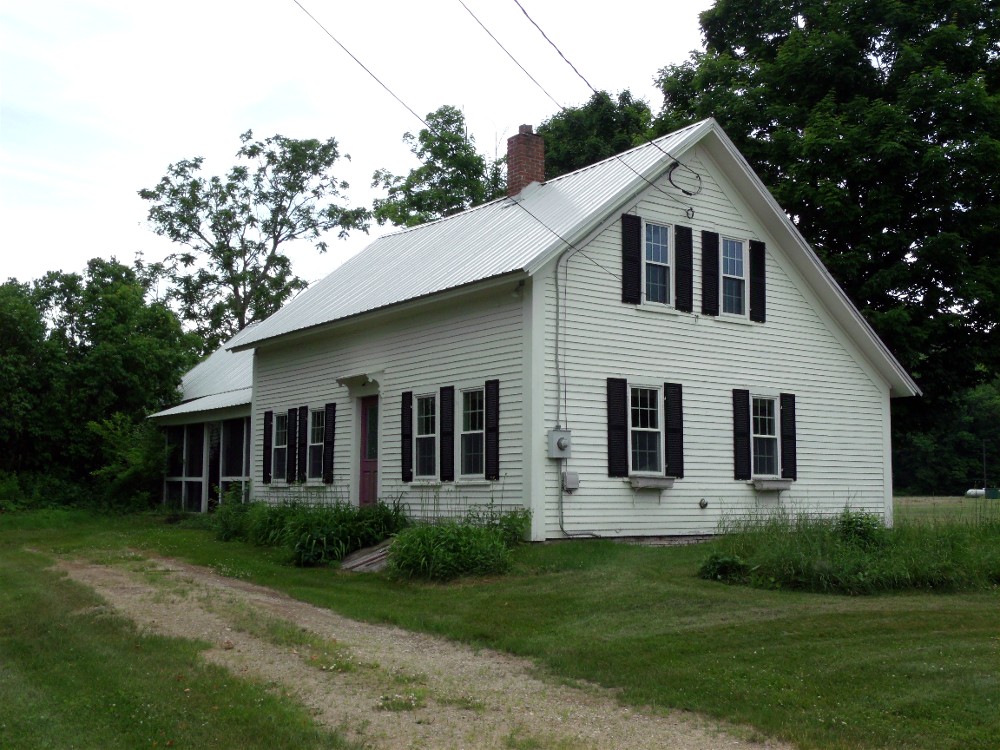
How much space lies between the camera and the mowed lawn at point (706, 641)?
6758 millimetres

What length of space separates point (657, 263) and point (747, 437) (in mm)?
3509

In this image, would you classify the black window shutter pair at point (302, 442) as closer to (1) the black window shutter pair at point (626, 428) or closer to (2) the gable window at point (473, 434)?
(2) the gable window at point (473, 434)

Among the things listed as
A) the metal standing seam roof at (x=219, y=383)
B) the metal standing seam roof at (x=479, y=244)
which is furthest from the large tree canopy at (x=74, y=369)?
the metal standing seam roof at (x=479, y=244)

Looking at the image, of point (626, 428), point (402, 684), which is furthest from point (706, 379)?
point (402, 684)

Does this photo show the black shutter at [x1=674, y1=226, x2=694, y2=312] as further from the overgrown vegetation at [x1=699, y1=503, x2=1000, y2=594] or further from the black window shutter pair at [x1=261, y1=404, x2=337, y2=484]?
the black window shutter pair at [x1=261, y1=404, x2=337, y2=484]

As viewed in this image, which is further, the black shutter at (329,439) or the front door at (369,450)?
the black shutter at (329,439)

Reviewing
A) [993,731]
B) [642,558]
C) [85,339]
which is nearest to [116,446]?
[85,339]

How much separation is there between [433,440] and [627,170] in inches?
225

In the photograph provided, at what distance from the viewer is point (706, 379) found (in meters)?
17.6

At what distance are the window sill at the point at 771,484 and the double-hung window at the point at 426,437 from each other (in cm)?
561

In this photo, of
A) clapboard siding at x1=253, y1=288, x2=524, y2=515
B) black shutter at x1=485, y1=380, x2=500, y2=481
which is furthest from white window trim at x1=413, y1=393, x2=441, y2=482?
black shutter at x1=485, y1=380, x2=500, y2=481

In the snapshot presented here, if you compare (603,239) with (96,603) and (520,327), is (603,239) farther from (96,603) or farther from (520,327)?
(96,603)

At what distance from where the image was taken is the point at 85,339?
96.4ft

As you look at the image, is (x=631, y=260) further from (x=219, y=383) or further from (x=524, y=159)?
(x=219, y=383)
